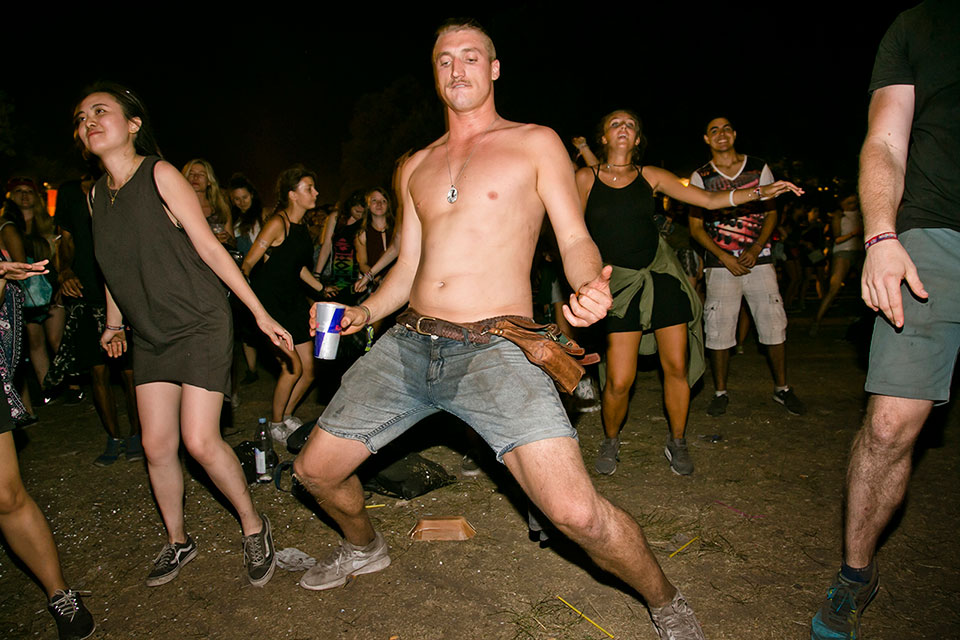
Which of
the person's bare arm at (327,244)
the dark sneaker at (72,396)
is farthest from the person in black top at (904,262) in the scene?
the dark sneaker at (72,396)

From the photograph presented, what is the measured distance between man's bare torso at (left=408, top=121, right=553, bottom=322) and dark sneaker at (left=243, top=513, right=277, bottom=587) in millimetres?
1600

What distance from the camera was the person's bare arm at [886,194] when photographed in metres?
2.13

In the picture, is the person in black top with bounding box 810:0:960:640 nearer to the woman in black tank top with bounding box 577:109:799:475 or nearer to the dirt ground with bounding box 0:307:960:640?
the dirt ground with bounding box 0:307:960:640

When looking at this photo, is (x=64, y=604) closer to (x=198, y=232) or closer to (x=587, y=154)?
(x=198, y=232)

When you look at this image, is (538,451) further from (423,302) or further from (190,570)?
(190,570)

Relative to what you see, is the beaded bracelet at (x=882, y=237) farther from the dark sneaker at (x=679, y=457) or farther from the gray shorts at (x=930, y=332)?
the dark sneaker at (x=679, y=457)

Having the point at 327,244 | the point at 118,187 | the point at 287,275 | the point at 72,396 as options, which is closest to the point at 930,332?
the point at 118,187

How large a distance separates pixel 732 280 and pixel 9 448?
17.2 ft

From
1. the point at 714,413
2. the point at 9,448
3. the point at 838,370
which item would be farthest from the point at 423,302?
the point at 838,370

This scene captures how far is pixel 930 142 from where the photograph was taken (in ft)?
7.50

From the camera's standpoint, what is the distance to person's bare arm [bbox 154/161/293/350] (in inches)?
117

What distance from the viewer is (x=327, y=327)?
2627mm

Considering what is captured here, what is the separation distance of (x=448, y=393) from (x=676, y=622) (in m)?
1.28

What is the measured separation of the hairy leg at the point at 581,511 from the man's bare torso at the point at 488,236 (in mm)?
653
